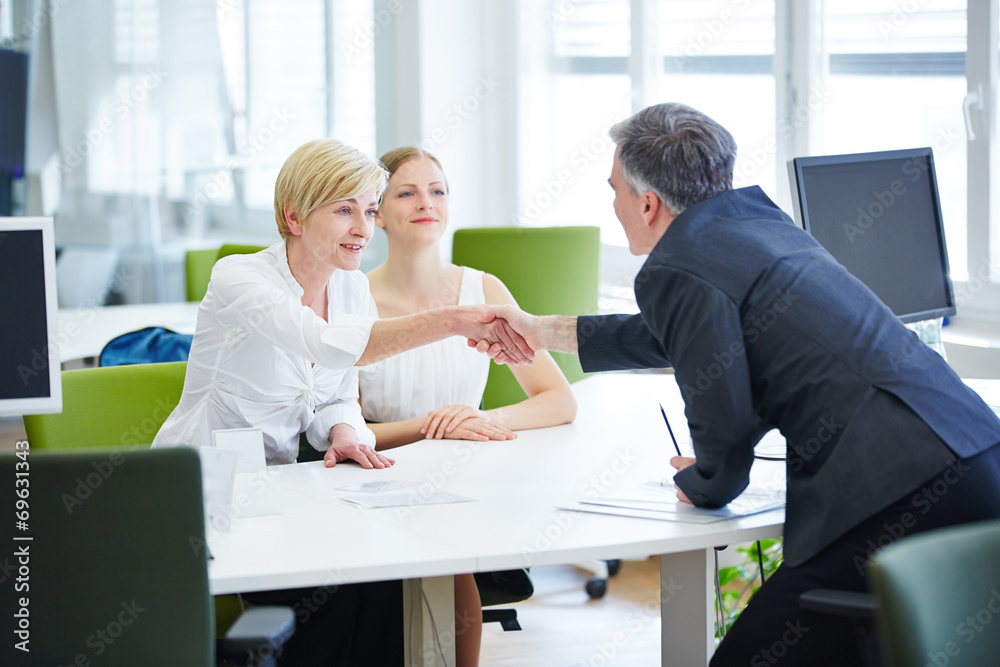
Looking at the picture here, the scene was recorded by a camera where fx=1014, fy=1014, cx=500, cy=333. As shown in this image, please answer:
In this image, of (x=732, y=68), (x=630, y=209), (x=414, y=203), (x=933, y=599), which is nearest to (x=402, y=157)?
Answer: (x=414, y=203)

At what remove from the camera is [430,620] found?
169cm

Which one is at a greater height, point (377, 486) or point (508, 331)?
point (508, 331)

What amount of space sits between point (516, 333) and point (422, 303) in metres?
0.56

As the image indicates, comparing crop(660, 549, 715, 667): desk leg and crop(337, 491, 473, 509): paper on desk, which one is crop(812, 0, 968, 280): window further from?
crop(337, 491, 473, 509): paper on desk

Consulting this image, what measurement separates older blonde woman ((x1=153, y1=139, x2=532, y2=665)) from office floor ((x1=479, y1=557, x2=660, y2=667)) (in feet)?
3.12

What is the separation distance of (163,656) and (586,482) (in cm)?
88

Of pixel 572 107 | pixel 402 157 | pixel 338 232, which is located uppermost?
pixel 572 107

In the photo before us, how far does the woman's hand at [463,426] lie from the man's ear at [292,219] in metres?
0.53

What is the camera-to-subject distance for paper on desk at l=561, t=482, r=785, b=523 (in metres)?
1.70

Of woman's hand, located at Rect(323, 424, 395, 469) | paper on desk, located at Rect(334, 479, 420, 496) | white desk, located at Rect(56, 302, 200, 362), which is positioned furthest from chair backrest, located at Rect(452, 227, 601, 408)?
white desk, located at Rect(56, 302, 200, 362)

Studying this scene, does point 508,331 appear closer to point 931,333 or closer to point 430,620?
point 430,620

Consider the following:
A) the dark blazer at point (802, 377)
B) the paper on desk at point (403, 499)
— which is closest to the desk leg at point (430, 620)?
the paper on desk at point (403, 499)

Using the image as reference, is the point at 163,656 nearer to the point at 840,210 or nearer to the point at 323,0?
the point at 840,210

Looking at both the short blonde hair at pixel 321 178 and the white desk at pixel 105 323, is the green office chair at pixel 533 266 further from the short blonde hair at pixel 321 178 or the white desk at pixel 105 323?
the white desk at pixel 105 323
